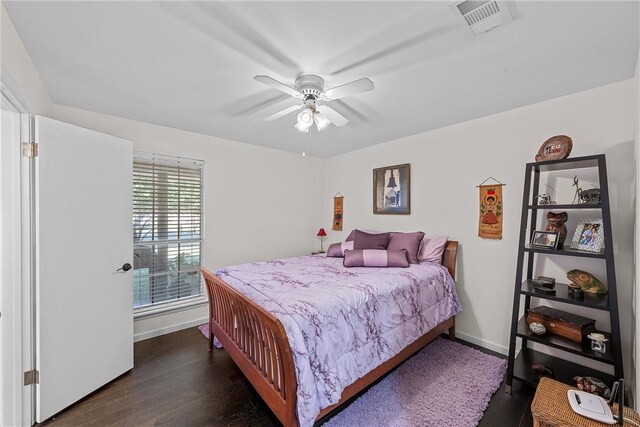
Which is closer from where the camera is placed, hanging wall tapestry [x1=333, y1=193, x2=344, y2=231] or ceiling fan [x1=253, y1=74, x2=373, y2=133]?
ceiling fan [x1=253, y1=74, x2=373, y2=133]

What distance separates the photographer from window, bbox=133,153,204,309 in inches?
119

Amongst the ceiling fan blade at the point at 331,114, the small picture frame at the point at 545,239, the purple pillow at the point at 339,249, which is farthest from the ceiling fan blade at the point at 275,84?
the small picture frame at the point at 545,239

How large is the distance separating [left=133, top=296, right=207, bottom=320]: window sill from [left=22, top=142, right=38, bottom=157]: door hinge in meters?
1.89

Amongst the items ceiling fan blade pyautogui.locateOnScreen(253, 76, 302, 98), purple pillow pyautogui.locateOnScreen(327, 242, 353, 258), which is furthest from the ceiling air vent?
purple pillow pyautogui.locateOnScreen(327, 242, 353, 258)

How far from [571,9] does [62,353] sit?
3.78 metres

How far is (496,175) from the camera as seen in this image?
2.70 metres

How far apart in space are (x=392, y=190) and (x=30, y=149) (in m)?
3.46

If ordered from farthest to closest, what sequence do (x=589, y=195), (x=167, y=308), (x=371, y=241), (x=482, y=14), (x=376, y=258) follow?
(x=371, y=241)
(x=167, y=308)
(x=376, y=258)
(x=589, y=195)
(x=482, y=14)

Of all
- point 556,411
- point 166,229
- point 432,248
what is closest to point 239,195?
point 166,229

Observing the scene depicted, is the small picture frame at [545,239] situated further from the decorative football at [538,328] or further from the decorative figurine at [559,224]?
the decorative football at [538,328]

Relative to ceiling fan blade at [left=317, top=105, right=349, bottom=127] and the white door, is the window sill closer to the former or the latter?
the white door

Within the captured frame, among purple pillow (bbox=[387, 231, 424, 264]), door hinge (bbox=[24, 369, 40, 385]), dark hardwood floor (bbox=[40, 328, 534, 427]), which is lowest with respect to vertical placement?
dark hardwood floor (bbox=[40, 328, 534, 427])

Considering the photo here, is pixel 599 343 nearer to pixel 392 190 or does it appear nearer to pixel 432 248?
pixel 432 248

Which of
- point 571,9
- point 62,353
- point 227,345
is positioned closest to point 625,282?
point 571,9
